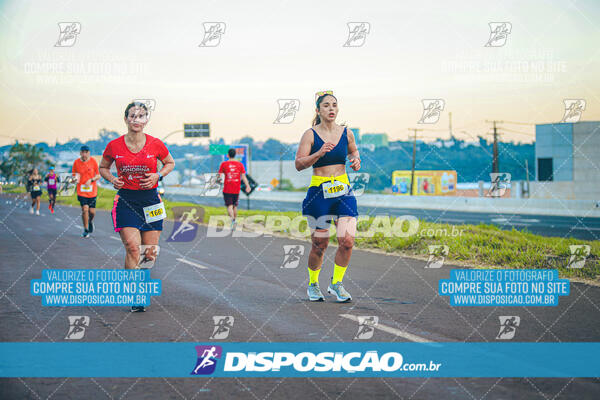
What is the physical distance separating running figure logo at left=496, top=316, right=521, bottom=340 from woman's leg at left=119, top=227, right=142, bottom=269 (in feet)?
12.2

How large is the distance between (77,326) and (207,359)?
173 centimetres

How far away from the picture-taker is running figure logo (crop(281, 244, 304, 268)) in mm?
10523

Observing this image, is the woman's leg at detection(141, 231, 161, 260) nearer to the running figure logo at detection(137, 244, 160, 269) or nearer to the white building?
the running figure logo at detection(137, 244, 160, 269)

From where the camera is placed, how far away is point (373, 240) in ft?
A: 44.5

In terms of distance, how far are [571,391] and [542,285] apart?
4218mm

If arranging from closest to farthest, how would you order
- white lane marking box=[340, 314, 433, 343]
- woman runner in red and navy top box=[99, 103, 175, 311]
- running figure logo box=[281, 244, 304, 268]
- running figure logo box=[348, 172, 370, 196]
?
white lane marking box=[340, 314, 433, 343] < woman runner in red and navy top box=[99, 103, 175, 311] < running figure logo box=[348, 172, 370, 196] < running figure logo box=[281, 244, 304, 268]

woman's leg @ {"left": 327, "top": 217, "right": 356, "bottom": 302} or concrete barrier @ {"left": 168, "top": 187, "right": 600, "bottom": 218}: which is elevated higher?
woman's leg @ {"left": 327, "top": 217, "right": 356, "bottom": 302}

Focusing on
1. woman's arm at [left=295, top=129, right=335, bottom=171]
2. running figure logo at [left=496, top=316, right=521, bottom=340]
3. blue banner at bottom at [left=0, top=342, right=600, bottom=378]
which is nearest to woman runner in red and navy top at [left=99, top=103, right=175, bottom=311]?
woman's arm at [left=295, top=129, right=335, bottom=171]

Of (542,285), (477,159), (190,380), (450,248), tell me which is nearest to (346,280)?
(542,285)

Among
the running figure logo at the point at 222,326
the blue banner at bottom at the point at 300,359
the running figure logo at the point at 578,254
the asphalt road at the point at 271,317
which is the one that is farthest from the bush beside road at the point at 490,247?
the running figure logo at the point at 222,326

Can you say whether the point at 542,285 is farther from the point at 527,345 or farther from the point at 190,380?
the point at 190,380

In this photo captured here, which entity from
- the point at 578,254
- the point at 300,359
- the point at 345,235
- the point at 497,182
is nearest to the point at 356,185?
the point at 578,254

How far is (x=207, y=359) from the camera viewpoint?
4695 millimetres

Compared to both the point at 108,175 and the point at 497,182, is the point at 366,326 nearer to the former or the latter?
the point at 108,175
